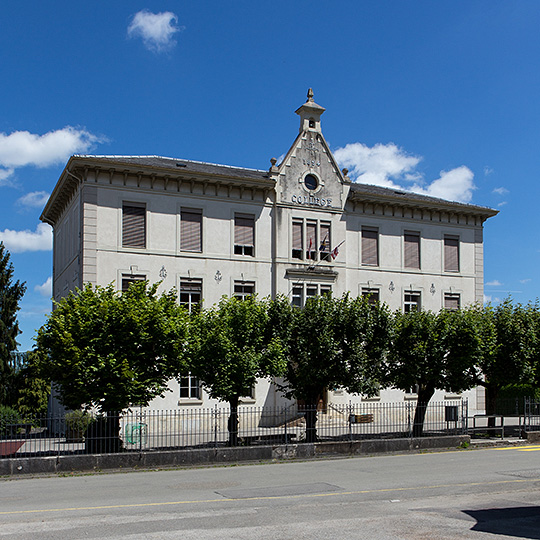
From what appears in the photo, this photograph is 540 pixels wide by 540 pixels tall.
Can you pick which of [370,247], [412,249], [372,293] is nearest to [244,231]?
[370,247]

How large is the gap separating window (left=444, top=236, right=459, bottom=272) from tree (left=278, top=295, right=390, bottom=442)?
12.7 meters

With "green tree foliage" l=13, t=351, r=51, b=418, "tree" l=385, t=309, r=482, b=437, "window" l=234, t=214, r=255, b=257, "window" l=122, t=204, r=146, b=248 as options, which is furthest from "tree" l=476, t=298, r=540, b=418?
"green tree foliage" l=13, t=351, r=51, b=418

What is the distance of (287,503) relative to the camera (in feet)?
41.0

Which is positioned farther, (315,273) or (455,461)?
(315,273)

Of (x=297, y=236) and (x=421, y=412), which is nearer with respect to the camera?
(x=421, y=412)

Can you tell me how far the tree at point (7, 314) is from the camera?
125 ft

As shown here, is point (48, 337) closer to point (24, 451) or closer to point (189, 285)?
point (24, 451)

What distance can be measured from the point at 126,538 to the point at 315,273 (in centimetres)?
2429

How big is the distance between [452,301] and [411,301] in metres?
3.00

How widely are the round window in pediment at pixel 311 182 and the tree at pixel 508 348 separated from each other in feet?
34.7

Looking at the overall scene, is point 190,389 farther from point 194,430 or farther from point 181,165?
point 181,165

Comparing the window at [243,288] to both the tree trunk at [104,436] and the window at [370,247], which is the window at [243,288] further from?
the tree trunk at [104,436]

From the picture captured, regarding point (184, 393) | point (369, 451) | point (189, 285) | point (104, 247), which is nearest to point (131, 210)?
point (104, 247)

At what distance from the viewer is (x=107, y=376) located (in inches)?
801
